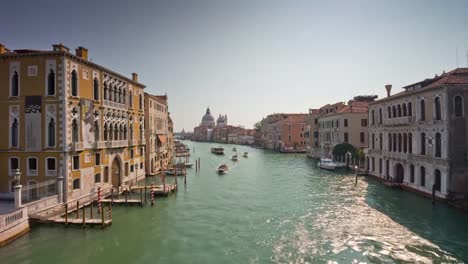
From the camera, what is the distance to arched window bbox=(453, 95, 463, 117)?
19406mm

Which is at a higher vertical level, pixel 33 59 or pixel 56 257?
pixel 33 59

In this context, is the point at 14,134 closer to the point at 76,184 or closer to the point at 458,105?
the point at 76,184

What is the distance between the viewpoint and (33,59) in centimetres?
1827

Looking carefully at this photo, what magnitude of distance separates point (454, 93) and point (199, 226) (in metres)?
18.6

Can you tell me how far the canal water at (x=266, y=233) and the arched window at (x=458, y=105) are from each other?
622 centimetres

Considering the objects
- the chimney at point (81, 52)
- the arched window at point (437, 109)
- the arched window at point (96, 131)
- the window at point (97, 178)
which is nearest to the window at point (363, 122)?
the arched window at point (437, 109)

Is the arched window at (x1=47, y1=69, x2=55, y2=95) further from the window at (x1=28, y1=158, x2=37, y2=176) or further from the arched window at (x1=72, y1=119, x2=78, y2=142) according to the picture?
the window at (x1=28, y1=158, x2=37, y2=176)

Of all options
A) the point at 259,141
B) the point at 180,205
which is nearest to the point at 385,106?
the point at 180,205

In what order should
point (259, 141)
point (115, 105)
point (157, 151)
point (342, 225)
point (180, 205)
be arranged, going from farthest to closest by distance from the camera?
point (259, 141) → point (157, 151) → point (115, 105) → point (180, 205) → point (342, 225)

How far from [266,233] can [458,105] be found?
50.7 feet

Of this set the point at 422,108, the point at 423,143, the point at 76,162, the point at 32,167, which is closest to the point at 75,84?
the point at 76,162

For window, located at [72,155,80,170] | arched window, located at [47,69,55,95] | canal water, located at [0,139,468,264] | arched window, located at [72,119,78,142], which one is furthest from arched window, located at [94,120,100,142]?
canal water, located at [0,139,468,264]

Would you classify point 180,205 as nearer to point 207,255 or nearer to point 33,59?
point 207,255

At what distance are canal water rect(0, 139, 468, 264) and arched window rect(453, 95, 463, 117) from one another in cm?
622
